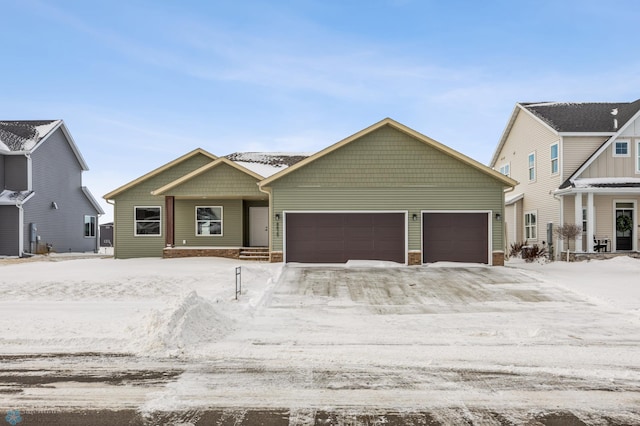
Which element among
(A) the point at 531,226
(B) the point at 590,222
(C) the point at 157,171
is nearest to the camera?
(B) the point at 590,222

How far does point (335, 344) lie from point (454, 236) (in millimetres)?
13081

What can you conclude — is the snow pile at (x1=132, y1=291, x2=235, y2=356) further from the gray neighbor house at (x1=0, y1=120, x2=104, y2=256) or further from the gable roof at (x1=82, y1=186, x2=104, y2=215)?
the gable roof at (x1=82, y1=186, x2=104, y2=215)

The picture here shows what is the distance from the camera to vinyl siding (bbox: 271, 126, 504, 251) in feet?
61.2

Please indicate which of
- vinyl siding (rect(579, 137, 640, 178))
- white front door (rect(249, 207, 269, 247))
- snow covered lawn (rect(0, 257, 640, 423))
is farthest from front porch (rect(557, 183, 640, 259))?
white front door (rect(249, 207, 269, 247))

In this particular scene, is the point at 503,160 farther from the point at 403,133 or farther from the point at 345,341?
the point at 345,341

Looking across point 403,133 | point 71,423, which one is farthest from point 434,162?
Result: point 71,423

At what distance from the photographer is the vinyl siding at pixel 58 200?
25844 mm

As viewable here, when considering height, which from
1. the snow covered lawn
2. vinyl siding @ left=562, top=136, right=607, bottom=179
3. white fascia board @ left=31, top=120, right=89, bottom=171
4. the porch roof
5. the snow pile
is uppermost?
white fascia board @ left=31, top=120, right=89, bottom=171

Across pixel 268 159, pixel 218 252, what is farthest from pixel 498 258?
pixel 268 159

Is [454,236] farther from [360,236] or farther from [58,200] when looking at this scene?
[58,200]

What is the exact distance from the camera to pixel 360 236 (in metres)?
18.8

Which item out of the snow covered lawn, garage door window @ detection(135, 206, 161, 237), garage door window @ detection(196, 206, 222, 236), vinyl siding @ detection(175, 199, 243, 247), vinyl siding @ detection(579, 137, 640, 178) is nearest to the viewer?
the snow covered lawn

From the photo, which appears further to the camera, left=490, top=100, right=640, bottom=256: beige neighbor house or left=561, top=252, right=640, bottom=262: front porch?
left=490, top=100, right=640, bottom=256: beige neighbor house

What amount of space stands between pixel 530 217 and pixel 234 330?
21572 mm
